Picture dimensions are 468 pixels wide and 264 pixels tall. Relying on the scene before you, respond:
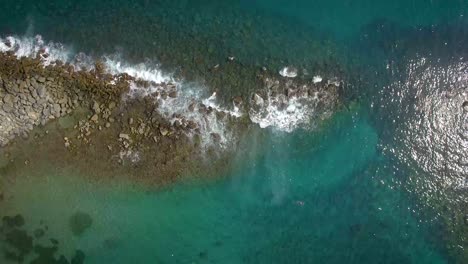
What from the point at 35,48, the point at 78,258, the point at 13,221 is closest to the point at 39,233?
the point at 13,221

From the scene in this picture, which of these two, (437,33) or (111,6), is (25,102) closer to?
(111,6)

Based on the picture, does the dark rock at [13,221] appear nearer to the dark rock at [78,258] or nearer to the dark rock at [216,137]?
the dark rock at [78,258]

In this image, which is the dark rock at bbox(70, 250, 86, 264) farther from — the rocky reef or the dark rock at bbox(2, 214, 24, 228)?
the rocky reef

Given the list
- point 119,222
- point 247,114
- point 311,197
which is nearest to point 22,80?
point 119,222

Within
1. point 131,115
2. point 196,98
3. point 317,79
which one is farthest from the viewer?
point 317,79

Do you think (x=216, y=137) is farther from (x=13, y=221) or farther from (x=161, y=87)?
(x=13, y=221)

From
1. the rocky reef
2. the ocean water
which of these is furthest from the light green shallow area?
the rocky reef

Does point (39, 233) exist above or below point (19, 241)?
above

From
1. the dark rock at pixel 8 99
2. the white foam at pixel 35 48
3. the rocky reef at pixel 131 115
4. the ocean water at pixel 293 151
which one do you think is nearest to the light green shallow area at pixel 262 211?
the ocean water at pixel 293 151

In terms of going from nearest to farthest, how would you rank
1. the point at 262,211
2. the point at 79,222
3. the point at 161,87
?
the point at 79,222 → the point at 161,87 → the point at 262,211
